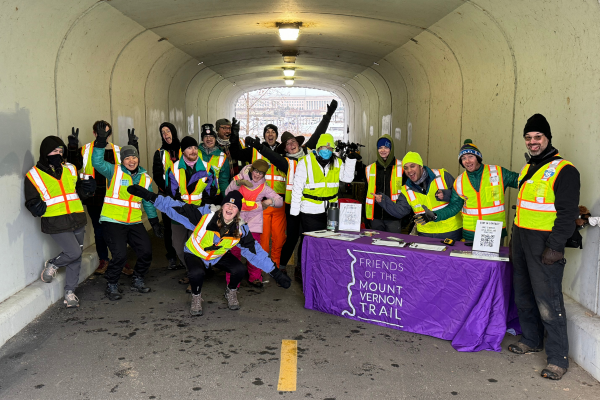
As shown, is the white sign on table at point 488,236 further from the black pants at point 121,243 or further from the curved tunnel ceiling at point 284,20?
the black pants at point 121,243

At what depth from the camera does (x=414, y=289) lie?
15.7 ft

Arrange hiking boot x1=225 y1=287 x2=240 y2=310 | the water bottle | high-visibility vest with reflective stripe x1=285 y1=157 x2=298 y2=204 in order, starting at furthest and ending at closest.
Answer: high-visibility vest with reflective stripe x1=285 y1=157 x2=298 y2=204
the water bottle
hiking boot x1=225 y1=287 x2=240 y2=310

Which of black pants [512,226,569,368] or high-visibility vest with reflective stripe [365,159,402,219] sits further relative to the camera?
high-visibility vest with reflective stripe [365,159,402,219]

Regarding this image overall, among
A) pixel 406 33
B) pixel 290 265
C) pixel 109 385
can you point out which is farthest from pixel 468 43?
pixel 109 385

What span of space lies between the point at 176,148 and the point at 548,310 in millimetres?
5069

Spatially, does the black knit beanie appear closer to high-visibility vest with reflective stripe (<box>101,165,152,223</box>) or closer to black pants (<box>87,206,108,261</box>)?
high-visibility vest with reflective stripe (<box>101,165,152,223</box>)

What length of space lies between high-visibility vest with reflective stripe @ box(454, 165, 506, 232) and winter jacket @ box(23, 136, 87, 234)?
160 inches

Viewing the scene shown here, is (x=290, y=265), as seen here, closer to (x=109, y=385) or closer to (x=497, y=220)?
(x=497, y=220)

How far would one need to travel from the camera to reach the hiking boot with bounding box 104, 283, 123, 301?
579 centimetres

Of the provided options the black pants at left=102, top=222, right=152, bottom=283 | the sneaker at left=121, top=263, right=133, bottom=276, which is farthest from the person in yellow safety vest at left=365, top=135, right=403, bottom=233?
the sneaker at left=121, top=263, right=133, bottom=276

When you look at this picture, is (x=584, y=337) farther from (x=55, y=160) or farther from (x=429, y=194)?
(x=55, y=160)

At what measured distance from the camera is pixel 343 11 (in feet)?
24.0

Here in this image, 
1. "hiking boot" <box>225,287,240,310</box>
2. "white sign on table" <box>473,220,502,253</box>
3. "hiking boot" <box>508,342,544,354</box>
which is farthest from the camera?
"hiking boot" <box>225,287,240,310</box>

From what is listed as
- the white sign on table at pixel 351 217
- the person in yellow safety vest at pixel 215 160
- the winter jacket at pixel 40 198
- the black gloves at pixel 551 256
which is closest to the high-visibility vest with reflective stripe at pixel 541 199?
the black gloves at pixel 551 256
